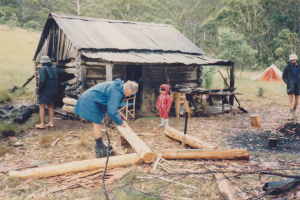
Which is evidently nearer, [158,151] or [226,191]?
[226,191]

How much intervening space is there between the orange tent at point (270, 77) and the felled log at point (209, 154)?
17.4 metres

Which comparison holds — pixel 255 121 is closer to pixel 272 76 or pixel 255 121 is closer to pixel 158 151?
pixel 158 151

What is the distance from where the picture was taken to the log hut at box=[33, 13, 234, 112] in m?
9.17

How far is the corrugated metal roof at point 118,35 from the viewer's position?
31.5 ft

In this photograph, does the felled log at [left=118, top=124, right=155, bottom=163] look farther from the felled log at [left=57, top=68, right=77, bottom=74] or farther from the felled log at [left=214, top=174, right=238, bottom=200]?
the felled log at [left=57, top=68, right=77, bottom=74]

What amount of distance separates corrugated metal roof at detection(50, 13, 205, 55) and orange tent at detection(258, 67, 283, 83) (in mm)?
10924

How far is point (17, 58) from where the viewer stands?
23219 millimetres

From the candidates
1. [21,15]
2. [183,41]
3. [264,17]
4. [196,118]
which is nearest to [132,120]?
[196,118]

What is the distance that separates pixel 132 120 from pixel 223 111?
14.2 feet

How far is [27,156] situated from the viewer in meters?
5.54

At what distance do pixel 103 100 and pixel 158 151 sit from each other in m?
1.96

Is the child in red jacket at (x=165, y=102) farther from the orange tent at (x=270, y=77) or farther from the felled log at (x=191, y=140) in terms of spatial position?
the orange tent at (x=270, y=77)

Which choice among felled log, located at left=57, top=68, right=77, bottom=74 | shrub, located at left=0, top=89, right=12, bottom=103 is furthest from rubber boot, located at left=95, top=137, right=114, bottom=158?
shrub, located at left=0, top=89, right=12, bottom=103

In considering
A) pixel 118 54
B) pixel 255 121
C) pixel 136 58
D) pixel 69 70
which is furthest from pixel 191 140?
pixel 69 70
